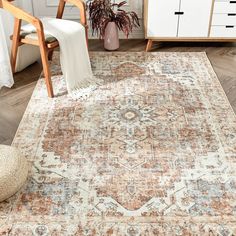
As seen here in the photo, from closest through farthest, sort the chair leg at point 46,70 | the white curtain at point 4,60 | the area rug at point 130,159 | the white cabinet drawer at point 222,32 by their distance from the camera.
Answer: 1. the area rug at point 130,159
2. the chair leg at point 46,70
3. the white curtain at point 4,60
4. the white cabinet drawer at point 222,32

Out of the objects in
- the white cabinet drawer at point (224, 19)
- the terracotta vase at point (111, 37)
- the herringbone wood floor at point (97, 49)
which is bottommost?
the herringbone wood floor at point (97, 49)

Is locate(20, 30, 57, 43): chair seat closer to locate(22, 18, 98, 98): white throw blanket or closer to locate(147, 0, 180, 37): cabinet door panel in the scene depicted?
locate(22, 18, 98, 98): white throw blanket

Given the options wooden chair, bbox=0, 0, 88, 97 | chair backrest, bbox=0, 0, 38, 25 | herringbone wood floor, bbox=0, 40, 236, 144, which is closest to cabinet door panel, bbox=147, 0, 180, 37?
herringbone wood floor, bbox=0, 40, 236, 144

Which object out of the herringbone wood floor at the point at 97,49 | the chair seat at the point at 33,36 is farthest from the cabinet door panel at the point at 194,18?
the chair seat at the point at 33,36

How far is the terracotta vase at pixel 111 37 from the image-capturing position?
3.61m

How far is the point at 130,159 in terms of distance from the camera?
2.21 metres

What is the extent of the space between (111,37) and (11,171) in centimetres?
216

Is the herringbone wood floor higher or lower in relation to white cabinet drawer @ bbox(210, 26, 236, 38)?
lower

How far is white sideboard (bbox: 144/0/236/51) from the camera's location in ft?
11.3

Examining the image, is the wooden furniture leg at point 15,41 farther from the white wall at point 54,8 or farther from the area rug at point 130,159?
the white wall at point 54,8

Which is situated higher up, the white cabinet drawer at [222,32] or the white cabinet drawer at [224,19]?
the white cabinet drawer at [224,19]

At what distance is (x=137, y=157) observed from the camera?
7.30 ft

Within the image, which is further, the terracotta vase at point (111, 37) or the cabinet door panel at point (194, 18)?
the terracotta vase at point (111, 37)

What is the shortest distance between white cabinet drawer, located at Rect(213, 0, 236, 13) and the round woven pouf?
2461 mm
